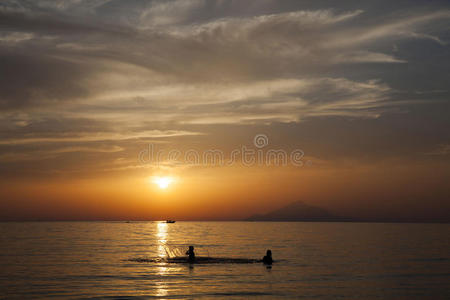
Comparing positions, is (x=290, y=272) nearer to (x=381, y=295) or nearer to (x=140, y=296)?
(x=381, y=295)

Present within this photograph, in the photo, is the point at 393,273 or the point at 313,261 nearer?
the point at 393,273

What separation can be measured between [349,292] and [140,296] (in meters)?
18.0

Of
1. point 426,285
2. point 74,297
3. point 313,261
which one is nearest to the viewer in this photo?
point 74,297

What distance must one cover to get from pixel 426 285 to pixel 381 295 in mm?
8180

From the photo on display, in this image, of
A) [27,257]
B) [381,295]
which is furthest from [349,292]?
[27,257]

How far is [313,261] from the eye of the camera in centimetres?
6450

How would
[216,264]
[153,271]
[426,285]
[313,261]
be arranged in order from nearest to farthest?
[426,285], [153,271], [216,264], [313,261]

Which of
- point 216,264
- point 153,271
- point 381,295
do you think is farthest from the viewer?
point 216,264

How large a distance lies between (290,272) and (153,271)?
1555 cm

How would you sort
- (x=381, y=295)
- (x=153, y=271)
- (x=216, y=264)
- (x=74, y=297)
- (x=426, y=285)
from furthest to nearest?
(x=216, y=264), (x=153, y=271), (x=426, y=285), (x=381, y=295), (x=74, y=297)

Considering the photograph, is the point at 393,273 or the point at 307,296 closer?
the point at 307,296

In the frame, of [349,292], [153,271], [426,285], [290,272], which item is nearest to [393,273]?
[426,285]

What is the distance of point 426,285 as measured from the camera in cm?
4478

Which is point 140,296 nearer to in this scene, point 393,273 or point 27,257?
point 393,273
